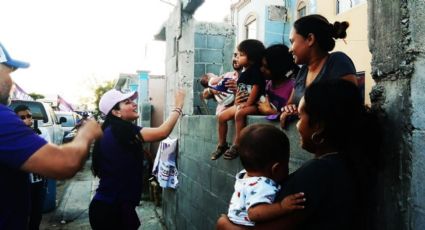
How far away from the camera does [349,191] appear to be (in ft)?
4.84

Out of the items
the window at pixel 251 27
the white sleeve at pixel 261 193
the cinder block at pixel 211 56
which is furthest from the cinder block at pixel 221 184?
the window at pixel 251 27

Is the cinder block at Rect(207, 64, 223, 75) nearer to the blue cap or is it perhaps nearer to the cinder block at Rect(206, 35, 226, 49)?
the cinder block at Rect(206, 35, 226, 49)

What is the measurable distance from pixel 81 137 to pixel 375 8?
5.33ft

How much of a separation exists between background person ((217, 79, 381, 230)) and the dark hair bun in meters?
0.90

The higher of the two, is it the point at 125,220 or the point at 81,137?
the point at 81,137

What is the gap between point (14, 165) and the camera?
1.81 metres

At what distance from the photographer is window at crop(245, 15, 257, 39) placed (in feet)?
50.5

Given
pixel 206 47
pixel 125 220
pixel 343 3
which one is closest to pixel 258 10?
pixel 343 3

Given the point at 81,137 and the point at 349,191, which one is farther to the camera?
the point at 81,137

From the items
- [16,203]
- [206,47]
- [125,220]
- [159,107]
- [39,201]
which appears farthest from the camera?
[159,107]

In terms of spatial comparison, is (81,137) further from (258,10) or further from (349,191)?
(258,10)

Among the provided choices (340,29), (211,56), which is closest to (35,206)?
(211,56)

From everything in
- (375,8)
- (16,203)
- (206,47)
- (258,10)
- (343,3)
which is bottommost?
(16,203)

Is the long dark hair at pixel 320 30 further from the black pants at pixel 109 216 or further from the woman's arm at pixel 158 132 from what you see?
the black pants at pixel 109 216
